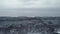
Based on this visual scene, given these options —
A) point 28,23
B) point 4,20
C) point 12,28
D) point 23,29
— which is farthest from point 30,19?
point 4,20

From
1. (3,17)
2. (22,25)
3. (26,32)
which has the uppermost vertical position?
(3,17)

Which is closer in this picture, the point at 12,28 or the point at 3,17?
the point at 12,28

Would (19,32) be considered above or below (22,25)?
below

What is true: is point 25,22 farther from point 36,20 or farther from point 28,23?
point 36,20

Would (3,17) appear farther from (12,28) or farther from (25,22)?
(25,22)

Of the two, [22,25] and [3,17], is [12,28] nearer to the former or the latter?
[22,25]

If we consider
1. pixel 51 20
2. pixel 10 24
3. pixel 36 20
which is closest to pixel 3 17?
pixel 10 24

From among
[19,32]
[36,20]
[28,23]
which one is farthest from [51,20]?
[19,32]

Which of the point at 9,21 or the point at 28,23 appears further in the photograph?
the point at 9,21

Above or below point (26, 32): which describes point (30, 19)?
above
